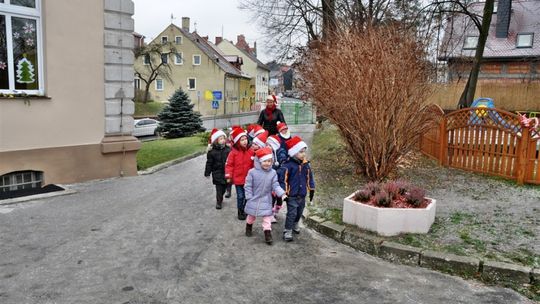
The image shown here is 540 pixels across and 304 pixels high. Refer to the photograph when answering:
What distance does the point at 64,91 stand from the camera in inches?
365

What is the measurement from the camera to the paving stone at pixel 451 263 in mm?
5141

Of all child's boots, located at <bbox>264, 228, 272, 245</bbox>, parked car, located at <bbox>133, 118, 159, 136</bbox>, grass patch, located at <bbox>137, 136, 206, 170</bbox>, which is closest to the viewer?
child's boots, located at <bbox>264, 228, 272, 245</bbox>

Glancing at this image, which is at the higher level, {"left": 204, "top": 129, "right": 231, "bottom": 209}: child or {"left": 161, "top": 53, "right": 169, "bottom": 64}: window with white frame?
{"left": 161, "top": 53, "right": 169, "bottom": 64}: window with white frame

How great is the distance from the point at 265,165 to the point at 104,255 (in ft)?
7.48

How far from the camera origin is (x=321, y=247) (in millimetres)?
6012

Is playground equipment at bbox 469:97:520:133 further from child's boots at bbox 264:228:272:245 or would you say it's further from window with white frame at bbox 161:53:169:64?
window with white frame at bbox 161:53:169:64

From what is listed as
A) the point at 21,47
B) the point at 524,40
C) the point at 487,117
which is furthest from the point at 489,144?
the point at 524,40

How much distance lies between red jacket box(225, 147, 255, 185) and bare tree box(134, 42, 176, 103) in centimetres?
4582

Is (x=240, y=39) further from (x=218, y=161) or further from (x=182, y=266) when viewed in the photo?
(x=182, y=266)

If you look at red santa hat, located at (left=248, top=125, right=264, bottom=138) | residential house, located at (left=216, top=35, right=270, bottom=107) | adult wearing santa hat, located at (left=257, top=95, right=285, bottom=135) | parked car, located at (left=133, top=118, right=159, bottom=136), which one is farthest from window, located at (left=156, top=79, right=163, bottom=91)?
red santa hat, located at (left=248, top=125, right=264, bottom=138)

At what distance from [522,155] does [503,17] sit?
3402 centimetres

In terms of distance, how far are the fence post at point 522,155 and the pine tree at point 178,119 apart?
18608 millimetres

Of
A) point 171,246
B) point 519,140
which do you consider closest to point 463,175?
point 519,140

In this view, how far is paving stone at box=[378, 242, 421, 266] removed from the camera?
5.48 metres
